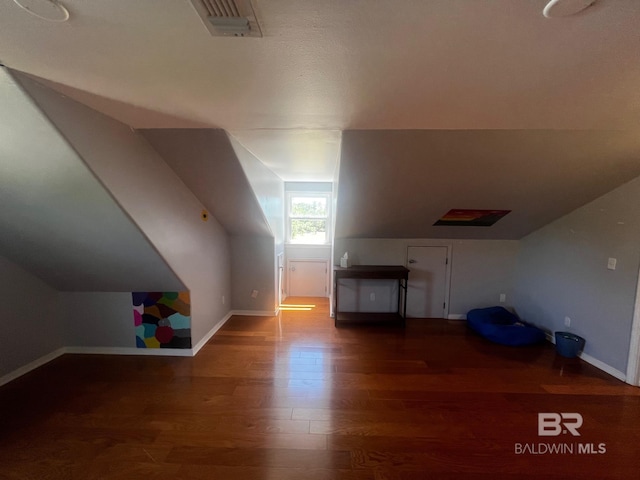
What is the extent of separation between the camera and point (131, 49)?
1016 mm

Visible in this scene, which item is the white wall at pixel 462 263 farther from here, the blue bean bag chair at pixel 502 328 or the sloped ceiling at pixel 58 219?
the sloped ceiling at pixel 58 219

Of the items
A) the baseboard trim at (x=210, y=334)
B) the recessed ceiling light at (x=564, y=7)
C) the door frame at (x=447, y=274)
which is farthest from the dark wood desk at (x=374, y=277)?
the recessed ceiling light at (x=564, y=7)

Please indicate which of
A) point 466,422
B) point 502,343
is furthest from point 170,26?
point 502,343

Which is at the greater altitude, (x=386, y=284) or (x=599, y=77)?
(x=599, y=77)

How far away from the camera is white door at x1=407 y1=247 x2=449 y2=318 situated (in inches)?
154

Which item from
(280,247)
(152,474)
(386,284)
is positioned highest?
(280,247)

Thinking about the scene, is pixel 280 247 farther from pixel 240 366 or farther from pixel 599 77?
pixel 599 77

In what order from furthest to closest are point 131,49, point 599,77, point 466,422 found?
1. point 466,422
2. point 599,77
3. point 131,49

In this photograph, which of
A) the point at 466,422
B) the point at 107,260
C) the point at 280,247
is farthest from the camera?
the point at 280,247

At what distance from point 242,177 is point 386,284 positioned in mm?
2662

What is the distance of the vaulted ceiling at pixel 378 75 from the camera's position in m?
0.86

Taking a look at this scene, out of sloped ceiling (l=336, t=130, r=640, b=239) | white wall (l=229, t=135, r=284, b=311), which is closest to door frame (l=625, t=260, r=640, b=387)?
sloped ceiling (l=336, t=130, r=640, b=239)

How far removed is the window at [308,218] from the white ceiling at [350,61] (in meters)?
3.28

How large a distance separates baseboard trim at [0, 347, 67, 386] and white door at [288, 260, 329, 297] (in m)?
3.23
